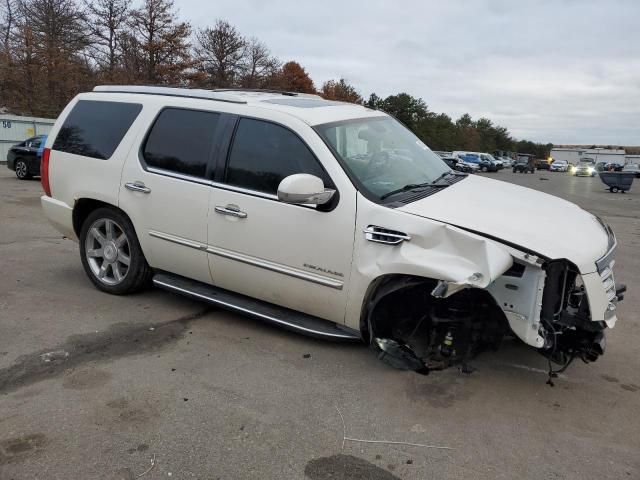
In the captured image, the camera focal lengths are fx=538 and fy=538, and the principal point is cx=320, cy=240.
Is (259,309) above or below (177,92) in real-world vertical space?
below

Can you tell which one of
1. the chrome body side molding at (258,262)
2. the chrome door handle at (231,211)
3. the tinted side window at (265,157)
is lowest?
the chrome body side molding at (258,262)

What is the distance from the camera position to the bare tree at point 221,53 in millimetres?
47438

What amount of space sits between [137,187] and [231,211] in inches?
41.5

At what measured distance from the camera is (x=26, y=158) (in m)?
17.1

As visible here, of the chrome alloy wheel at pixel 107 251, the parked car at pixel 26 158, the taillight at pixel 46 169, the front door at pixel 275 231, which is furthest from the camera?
the parked car at pixel 26 158

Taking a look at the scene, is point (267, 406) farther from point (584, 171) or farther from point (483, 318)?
point (584, 171)

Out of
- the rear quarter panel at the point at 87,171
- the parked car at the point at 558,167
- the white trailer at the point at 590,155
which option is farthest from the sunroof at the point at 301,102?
the white trailer at the point at 590,155

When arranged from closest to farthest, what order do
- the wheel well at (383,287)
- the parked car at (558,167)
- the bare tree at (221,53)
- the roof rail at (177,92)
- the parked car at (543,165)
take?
the wheel well at (383,287)
the roof rail at (177,92)
the bare tree at (221,53)
the parked car at (558,167)
the parked car at (543,165)

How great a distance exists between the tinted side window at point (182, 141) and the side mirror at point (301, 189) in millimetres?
1042

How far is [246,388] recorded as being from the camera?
11.1ft

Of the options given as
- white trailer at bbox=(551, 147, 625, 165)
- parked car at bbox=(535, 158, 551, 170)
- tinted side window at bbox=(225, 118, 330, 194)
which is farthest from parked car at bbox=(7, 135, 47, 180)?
white trailer at bbox=(551, 147, 625, 165)

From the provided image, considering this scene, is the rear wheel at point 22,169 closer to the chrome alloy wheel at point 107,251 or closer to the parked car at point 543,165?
the chrome alloy wheel at point 107,251

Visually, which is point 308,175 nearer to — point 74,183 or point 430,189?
point 430,189

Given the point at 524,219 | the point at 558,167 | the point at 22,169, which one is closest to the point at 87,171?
the point at 524,219
